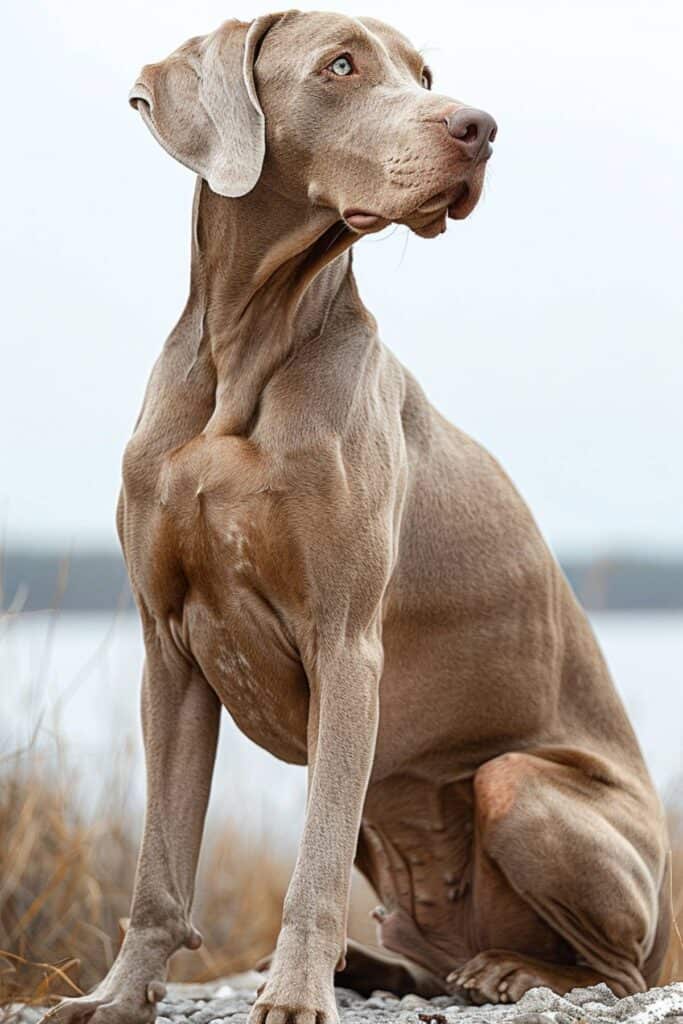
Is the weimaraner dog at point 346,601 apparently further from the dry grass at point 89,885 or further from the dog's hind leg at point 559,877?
the dry grass at point 89,885

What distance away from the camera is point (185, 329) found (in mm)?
3494

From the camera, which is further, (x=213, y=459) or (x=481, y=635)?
(x=481, y=635)

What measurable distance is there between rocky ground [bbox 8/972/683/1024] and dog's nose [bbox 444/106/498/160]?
1.55 m

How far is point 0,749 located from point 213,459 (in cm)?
199

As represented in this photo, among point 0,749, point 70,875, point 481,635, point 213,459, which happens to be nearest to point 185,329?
point 213,459

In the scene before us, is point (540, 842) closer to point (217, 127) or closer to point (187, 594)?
point (187, 594)

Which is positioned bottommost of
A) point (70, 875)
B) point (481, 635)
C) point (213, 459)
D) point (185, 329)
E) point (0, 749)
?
point (70, 875)

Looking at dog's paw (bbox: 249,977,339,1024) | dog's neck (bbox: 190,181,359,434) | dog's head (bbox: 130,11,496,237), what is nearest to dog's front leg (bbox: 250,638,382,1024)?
dog's paw (bbox: 249,977,339,1024)

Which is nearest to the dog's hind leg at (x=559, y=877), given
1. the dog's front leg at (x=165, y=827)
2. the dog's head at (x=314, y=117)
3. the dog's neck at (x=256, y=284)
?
the dog's front leg at (x=165, y=827)

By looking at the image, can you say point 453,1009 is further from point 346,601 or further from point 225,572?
point 225,572

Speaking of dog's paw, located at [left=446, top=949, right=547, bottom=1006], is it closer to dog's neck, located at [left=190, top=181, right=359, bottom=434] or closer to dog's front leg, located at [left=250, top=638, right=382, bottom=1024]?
dog's front leg, located at [left=250, top=638, right=382, bottom=1024]

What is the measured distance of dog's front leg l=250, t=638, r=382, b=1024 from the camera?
9.66ft

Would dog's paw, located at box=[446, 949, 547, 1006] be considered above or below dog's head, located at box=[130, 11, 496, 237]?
below

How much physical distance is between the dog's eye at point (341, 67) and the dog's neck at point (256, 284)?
0.88 feet
